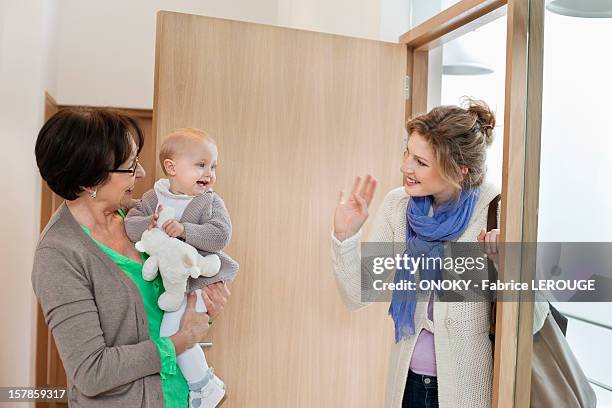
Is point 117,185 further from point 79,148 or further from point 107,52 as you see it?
point 107,52

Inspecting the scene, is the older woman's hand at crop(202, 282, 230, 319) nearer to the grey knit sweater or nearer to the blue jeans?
the grey knit sweater

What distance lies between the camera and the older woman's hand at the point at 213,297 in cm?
164

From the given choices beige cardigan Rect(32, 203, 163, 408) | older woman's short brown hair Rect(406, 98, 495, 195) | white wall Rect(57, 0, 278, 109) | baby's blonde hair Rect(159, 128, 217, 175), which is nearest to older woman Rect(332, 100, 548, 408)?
older woman's short brown hair Rect(406, 98, 495, 195)

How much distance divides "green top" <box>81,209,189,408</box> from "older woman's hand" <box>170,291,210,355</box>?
3 centimetres

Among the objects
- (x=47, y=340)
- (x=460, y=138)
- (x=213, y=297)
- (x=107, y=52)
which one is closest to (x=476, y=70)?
(x=460, y=138)

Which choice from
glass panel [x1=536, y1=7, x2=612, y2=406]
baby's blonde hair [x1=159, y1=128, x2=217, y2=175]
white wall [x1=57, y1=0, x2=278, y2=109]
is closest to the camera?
glass panel [x1=536, y1=7, x2=612, y2=406]

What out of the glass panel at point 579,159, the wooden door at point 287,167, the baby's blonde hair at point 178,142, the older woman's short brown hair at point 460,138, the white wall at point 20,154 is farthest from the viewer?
the white wall at point 20,154

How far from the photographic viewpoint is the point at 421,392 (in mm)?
1638

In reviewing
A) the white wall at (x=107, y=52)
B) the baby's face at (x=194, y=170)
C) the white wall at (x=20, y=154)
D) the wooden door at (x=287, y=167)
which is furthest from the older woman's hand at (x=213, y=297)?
the white wall at (x=107, y=52)

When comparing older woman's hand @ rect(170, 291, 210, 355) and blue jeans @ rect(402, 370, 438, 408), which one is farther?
blue jeans @ rect(402, 370, 438, 408)

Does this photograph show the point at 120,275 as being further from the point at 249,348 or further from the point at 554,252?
the point at 554,252

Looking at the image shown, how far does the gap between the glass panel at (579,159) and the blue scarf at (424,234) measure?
192 millimetres

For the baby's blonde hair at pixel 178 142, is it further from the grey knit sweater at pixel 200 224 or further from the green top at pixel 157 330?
the green top at pixel 157 330

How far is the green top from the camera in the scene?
145cm
